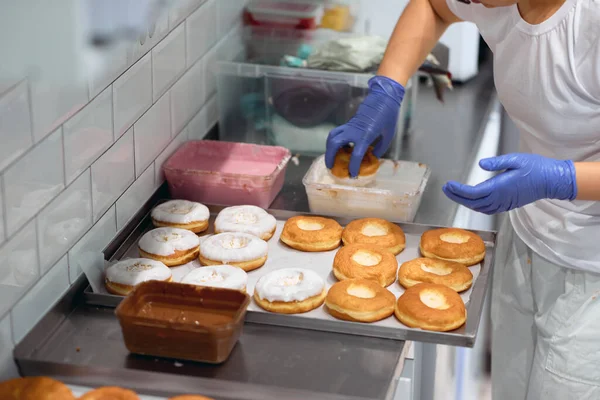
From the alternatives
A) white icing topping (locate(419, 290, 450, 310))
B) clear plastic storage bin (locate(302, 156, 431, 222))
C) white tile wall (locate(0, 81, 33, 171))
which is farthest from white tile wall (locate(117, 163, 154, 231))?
white icing topping (locate(419, 290, 450, 310))

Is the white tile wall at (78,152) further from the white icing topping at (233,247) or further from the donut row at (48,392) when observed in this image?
the white icing topping at (233,247)

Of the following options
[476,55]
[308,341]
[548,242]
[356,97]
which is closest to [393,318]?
[308,341]

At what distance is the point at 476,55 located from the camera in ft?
10.0

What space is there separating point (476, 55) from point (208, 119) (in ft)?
3.81

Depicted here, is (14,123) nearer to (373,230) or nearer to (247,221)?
(247,221)

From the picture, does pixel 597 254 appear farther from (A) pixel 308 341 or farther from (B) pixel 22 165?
(B) pixel 22 165

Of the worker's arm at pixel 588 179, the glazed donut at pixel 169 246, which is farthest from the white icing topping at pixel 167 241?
the worker's arm at pixel 588 179

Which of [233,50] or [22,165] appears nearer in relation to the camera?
[22,165]

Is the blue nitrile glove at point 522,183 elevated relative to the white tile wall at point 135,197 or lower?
elevated

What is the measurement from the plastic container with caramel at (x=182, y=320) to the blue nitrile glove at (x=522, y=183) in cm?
52

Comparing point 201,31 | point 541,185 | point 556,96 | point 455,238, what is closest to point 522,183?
point 541,185

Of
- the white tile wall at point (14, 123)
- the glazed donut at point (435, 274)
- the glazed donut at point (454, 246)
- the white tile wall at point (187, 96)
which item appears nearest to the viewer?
the white tile wall at point (14, 123)

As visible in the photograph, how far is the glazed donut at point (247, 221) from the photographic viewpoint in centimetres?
187

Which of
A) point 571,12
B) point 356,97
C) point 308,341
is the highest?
point 571,12
